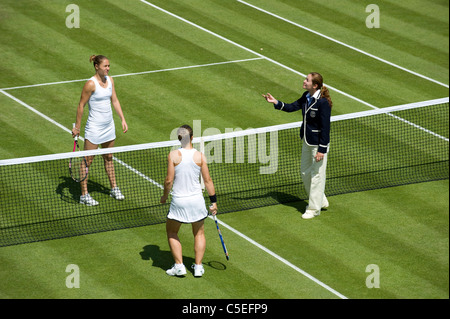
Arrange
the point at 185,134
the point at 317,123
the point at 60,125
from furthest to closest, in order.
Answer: the point at 60,125
the point at 317,123
the point at 185,134

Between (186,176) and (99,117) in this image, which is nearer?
(186,176)

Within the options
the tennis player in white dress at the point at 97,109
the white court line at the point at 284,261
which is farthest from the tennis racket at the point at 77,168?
the white court line at the point at 284,261

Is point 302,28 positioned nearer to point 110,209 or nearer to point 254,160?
point 254,160

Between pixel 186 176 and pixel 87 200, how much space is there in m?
3.52

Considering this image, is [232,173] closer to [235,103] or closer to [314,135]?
[314,135]

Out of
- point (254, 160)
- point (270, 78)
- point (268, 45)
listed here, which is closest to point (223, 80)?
point (270, 78)

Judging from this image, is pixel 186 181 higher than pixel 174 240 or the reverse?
higher

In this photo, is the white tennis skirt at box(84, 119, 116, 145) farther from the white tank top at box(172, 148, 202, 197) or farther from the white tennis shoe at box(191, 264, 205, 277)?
the white tennis shoe at box(191, 264, 205, 277)

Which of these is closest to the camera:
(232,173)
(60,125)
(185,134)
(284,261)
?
(185,134)

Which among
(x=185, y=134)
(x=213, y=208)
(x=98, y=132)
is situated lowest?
(x=213, y=208)

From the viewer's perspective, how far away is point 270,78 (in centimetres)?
2136

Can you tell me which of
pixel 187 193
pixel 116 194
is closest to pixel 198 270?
pixel 187 193

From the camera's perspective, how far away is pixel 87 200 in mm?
15078

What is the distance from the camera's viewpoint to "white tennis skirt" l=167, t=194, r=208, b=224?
12.2m
